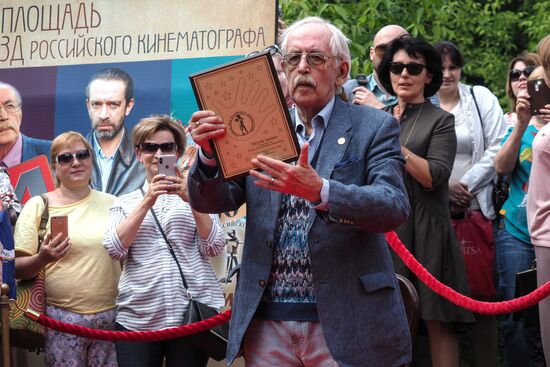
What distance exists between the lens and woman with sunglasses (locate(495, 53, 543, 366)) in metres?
7.29

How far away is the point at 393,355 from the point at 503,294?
132 inches

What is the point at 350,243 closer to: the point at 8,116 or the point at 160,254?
the point at 160,254

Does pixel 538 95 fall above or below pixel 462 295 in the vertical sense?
above

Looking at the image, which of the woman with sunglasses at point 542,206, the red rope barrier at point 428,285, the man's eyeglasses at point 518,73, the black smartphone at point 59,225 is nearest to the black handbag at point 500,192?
the man's eyeglasses at point 518,73

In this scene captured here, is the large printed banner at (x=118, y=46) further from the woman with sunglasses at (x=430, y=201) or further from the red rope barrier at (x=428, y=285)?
the red rope barrier at (x=428, y=285)

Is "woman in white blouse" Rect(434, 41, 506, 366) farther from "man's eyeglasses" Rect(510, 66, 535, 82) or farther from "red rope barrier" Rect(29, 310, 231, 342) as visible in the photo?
"red rope barrier" Rect(29, 310, 231, 342)

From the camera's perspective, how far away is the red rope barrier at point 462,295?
5988mm

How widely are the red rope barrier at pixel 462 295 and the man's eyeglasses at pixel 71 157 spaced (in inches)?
89.1

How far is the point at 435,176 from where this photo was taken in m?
6.55

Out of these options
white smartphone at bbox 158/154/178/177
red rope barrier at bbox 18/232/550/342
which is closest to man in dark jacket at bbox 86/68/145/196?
white smartphone at bbox 158/154/178/177

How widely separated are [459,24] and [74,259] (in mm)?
8683

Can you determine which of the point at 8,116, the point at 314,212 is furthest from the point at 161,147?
the point at 314,212

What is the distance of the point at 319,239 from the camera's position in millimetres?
4223

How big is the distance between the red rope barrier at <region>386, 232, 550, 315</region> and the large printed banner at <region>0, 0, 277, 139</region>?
1930mm
